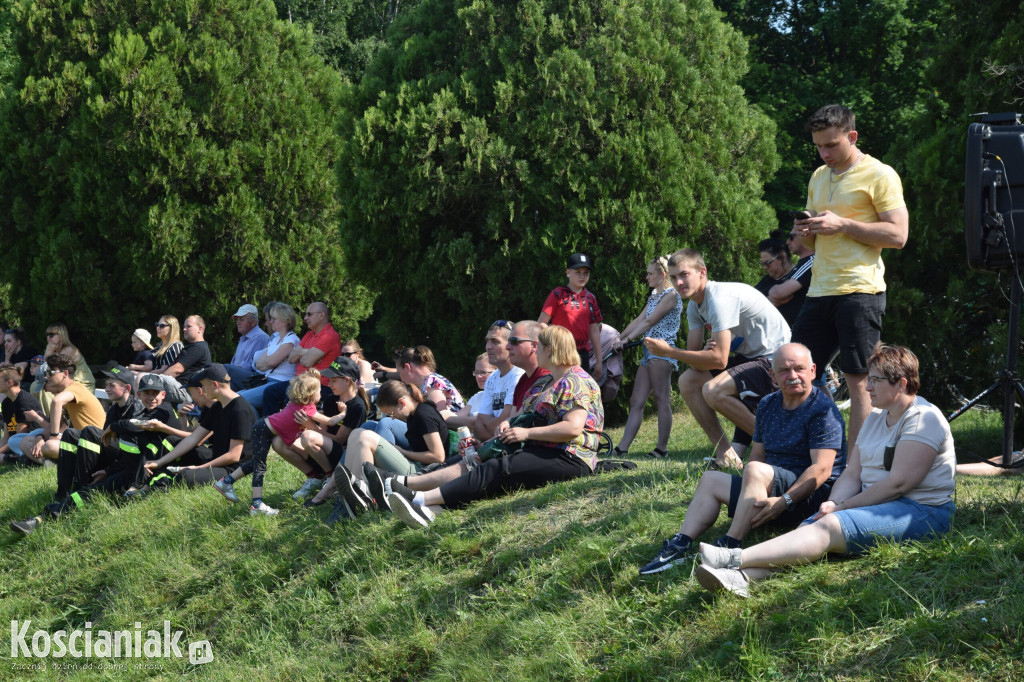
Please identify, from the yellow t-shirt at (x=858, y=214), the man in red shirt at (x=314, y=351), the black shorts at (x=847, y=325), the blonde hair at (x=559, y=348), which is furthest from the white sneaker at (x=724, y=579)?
the man in red shirt at (x=314, y=351)

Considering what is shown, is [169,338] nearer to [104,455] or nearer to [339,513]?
[104,455]

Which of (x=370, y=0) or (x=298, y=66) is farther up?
(x=370, y=0)

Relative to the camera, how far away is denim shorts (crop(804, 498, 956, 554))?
14.8ft

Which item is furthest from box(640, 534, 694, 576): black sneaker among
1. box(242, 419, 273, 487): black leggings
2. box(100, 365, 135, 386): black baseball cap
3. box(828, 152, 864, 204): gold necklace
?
box(100, 365, 135, 386): black baseball cap

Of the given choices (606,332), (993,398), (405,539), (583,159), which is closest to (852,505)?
(405,539)

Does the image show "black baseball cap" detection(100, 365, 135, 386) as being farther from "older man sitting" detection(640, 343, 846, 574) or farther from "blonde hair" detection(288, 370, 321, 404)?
"older man sitting" detection(640, 343, 846, 574)

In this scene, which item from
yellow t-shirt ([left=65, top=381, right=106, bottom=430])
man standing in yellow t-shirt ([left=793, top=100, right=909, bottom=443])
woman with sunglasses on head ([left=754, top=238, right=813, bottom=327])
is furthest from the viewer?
yellow t-shirt ([left=65, top=381, right=106, bottom=430])

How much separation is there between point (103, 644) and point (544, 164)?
272 inches

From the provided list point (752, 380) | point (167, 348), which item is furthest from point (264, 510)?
point (167, 348)

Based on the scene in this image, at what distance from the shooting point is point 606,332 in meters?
9.11

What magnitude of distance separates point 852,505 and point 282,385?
6098 millimetres

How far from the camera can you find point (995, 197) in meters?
5.67

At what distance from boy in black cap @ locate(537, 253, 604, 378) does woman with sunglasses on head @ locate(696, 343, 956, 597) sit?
13.8 ft

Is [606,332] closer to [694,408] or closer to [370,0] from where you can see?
[694,408]
